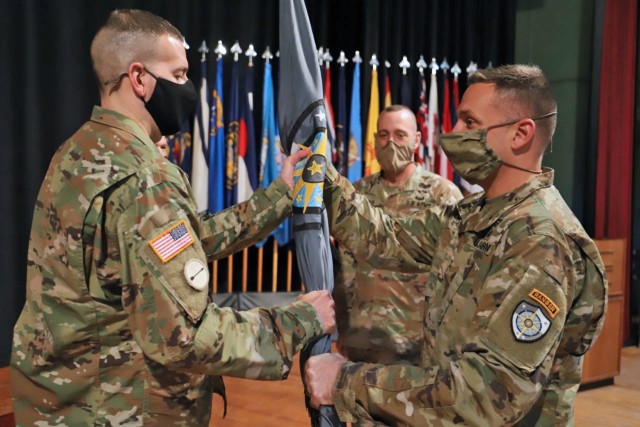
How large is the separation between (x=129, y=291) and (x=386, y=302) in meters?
2.10

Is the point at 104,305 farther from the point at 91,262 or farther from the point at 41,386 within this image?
the point at 41,386

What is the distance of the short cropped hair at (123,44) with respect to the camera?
5.31 feet

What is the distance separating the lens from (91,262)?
1.46 metres

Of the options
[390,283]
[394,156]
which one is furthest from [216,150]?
[390,283]

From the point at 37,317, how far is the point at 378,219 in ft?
3.37

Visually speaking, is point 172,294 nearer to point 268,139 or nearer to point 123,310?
point 123,310

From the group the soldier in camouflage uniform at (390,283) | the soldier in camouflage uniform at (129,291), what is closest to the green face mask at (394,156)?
the soldier in camouflage uniform at (390,283)

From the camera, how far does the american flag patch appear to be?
4.50ft

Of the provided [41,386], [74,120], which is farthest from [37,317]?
[74,120]

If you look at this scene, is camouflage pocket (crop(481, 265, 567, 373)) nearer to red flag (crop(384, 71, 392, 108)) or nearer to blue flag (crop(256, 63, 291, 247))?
blue flag (crop(256, 63, 291, 247))

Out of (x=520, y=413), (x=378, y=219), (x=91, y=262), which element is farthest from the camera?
(x=378, y=219)

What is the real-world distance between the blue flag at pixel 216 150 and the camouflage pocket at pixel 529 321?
14.9 feet

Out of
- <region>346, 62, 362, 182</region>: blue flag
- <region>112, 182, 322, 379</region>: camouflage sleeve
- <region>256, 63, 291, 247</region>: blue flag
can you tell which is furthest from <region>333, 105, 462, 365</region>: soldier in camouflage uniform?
<region>346, 62, 362, 182</region>: blue flag

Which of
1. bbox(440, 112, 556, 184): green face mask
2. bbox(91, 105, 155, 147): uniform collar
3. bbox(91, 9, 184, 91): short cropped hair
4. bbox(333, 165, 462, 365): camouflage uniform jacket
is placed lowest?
bbox(333, 165, 462, 365): camouflage uniform jacket
